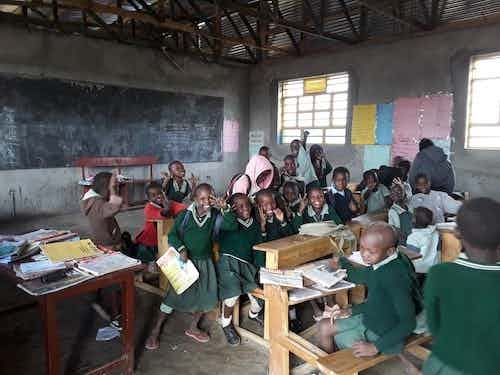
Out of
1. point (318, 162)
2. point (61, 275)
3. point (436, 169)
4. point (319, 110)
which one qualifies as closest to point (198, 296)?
point (61, 275)

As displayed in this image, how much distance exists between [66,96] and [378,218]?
5.58 metres

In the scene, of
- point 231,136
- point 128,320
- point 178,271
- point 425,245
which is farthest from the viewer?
point 231,136

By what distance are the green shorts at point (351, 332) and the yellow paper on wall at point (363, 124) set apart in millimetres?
A: 6026

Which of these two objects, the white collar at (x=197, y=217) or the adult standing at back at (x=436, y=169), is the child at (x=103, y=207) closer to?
the white collar at (x=197, y=217)

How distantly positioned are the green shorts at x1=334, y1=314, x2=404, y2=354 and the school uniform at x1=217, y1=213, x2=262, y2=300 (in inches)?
32.5

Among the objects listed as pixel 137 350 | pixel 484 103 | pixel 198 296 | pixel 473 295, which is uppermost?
pixel 484 103

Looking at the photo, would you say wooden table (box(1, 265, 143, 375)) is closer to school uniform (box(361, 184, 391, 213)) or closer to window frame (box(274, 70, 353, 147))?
school uniform (box(361, 184, 391, 213))

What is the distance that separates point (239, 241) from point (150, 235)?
121 cm

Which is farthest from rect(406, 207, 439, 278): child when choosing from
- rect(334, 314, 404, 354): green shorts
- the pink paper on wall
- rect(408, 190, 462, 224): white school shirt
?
the pink paper on wall

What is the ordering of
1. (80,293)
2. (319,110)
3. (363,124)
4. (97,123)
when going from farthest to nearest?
(319,110) < (363,124) < (97,123) < (80,293)

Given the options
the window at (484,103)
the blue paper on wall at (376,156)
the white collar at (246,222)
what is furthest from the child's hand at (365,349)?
the blue paper on wall at (376,156)

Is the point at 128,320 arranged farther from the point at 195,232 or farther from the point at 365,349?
the point at 365,349

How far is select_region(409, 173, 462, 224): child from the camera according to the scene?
387 cm

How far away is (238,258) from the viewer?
8.83ft
